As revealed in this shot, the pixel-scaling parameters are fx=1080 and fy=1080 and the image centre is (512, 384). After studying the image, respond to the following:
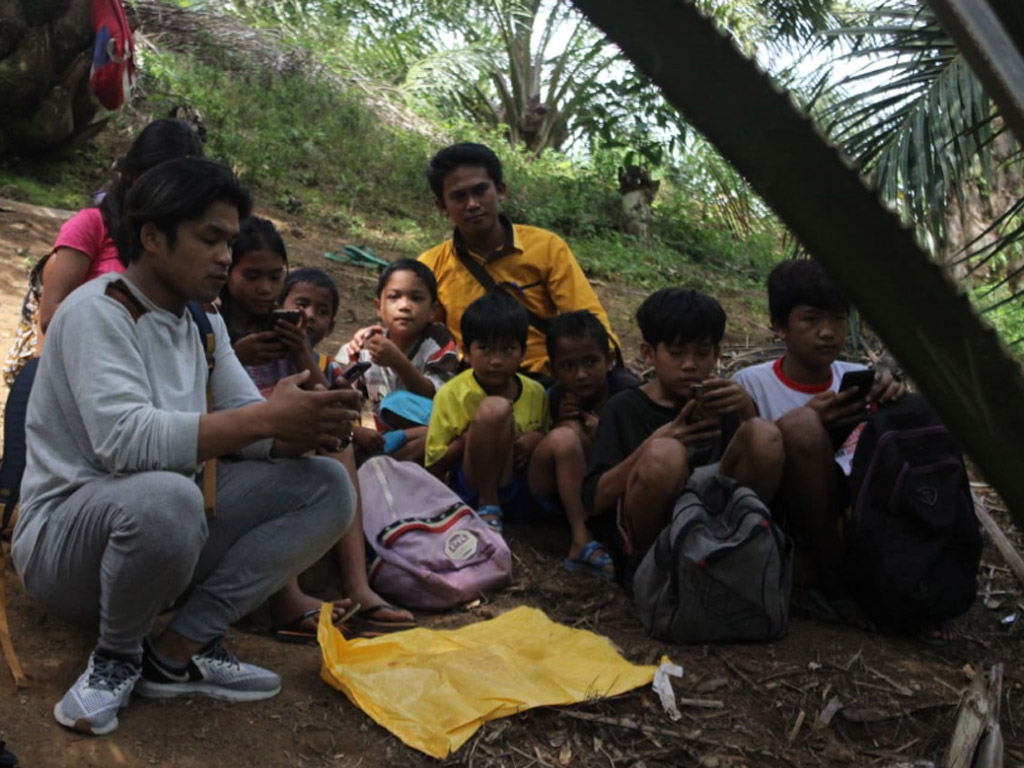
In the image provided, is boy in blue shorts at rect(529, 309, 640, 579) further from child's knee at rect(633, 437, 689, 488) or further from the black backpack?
the black backpack

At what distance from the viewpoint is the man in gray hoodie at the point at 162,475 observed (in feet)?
7.30

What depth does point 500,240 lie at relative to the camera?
418 cm

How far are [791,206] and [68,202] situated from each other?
22.3ft

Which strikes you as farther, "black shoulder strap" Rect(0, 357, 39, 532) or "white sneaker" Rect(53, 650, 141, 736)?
"black shoulder strap" Rect(0, 357, 39, 532)

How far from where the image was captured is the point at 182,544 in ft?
7.32

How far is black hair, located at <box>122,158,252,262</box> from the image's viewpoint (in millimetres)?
2395

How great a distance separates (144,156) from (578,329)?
A: 1.47m

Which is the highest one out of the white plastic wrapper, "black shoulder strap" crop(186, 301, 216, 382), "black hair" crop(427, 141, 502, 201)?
"black hair" crop(427, 141, 502, 201)

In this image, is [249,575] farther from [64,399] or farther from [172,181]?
[172,181]

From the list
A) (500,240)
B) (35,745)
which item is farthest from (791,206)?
(500,240)

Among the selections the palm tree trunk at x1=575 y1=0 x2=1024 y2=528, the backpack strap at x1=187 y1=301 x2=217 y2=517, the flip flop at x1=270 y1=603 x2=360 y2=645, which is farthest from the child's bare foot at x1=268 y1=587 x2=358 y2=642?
the palm tree trunk at x1=575 y1=0 x2=1024 y2=528

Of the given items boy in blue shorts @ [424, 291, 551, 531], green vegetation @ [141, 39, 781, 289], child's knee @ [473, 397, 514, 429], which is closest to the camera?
child's knee @ [473, 397, 514, 429]

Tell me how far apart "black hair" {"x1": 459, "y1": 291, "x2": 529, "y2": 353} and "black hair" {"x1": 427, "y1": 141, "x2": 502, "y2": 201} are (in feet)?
2.12

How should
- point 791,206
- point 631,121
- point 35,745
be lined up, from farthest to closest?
point 631,121 → point 35,745 → point 791,206
